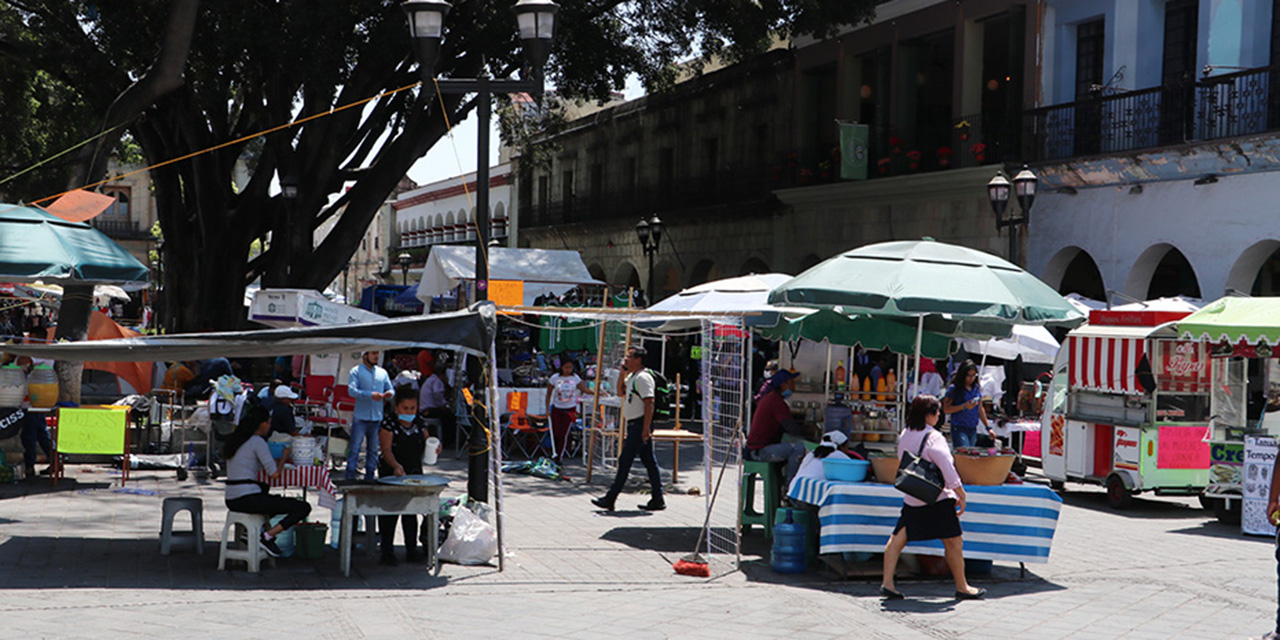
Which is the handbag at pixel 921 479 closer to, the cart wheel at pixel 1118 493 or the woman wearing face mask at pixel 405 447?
the woman wearing face mask at pixel 405 447

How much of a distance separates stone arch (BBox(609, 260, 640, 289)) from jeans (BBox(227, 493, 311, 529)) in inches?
1178

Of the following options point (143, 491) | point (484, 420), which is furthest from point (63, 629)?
point (143, 491)

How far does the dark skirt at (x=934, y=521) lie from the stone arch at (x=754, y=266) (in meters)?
22.8

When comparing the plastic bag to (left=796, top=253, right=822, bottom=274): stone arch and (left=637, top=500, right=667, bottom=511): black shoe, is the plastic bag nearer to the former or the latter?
(left=637, top=500, right=667, bottom=511): black shoe

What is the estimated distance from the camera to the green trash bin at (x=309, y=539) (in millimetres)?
10219

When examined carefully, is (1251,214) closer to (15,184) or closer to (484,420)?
(484,420)

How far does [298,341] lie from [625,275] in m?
31.0

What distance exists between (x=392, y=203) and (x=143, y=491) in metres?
59.1

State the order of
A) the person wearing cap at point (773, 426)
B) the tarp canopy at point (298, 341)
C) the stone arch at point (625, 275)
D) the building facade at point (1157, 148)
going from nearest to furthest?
the tarp canopy at point (298, 341) < the person wearing cap at point (773, 426) < the building facade at point (1157, 148) < the stone arch at point (625, 275)

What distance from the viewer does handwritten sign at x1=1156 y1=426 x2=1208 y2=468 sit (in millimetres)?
14367

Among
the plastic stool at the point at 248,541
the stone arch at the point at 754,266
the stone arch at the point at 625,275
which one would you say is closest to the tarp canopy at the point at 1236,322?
the plastic stool at the point at 248,541

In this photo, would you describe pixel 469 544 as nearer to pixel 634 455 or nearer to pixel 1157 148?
pixel 634 455

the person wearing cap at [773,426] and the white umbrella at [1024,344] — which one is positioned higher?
the white umbrella at [1024,344]

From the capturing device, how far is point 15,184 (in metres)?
34.4
